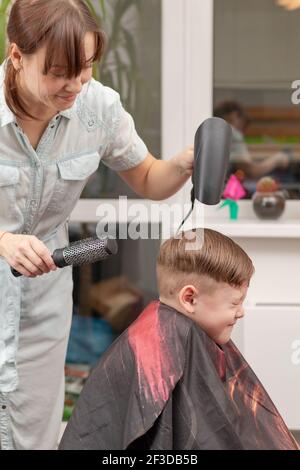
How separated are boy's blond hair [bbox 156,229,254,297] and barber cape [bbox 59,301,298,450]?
7 centimetres

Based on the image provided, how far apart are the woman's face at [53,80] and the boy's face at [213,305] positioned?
496 mm

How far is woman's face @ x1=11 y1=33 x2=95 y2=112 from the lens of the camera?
5.43ft

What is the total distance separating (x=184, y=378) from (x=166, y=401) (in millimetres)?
84

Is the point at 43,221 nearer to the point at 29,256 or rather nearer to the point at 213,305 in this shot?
the point at 29,256

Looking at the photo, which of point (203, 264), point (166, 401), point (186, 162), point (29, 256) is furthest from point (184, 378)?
point (186, 162)

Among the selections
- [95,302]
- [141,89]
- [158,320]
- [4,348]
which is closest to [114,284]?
[95,302]

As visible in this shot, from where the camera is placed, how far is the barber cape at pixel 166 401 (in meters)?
1.58

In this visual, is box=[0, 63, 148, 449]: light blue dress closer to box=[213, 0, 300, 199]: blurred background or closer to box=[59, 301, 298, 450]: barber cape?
box=[59, 301, 298, 450]: barber cape

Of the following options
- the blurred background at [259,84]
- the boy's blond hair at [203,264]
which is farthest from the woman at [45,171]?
the blurred background at [259,84]

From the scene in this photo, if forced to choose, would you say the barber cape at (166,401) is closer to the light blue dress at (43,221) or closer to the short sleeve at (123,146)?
the light blue dress at (43,221)

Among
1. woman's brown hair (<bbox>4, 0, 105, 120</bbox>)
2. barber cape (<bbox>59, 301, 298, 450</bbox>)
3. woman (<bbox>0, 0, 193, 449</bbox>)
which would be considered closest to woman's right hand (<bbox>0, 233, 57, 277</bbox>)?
woman (<bbox>0, 0, 193, 449</bbox>)

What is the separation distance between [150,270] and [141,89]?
66 cm

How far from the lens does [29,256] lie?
5.23ft
